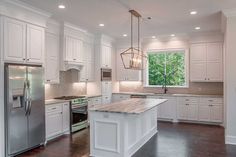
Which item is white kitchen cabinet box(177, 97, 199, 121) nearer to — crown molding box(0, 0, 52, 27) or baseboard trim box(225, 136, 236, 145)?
baseboard trim box(225, 136, 236, 145)

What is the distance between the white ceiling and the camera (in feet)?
13.9

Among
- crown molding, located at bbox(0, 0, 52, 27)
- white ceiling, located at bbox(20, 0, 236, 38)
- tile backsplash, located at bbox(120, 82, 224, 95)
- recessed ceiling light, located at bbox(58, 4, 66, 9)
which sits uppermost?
white ceiling, located at bbox(20, 0, 236, 38)

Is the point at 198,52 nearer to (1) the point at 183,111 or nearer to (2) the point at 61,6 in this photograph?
(1) the point at 183,111

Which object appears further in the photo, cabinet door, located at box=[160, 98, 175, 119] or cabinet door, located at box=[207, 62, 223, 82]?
cabinet door, located at box=[160, 98, 175, 119]

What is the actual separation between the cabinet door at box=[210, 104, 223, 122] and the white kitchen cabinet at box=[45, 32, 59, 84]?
15.7 feet

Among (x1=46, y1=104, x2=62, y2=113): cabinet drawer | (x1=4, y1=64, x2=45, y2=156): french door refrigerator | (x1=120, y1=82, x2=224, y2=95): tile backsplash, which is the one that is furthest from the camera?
(x1=120, y1=82, x2=224, y2=95): tile backsplash

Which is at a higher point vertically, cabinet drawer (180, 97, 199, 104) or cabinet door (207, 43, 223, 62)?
cabinet door (207, 43, 223, 62)

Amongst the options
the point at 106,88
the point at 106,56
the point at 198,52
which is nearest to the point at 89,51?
the point at 106,56

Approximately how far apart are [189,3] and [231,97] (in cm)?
231

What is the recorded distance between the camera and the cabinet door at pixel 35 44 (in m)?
4.50

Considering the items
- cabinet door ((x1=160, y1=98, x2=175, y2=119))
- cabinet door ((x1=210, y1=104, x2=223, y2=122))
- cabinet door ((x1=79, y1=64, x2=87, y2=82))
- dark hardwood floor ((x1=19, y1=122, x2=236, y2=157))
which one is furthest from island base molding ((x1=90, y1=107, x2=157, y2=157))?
cabinet door ((x1=210, y1=104, x2=223, y2=122))

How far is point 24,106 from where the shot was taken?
4223 millimetres

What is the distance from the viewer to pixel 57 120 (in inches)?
207

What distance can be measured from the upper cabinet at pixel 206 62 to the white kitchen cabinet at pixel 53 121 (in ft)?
14.7
